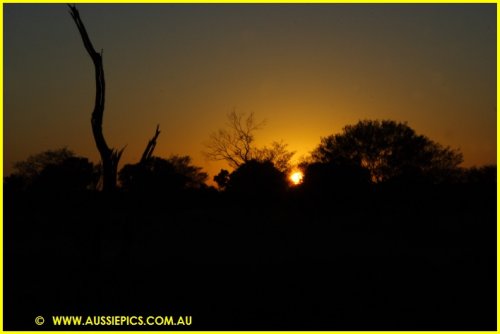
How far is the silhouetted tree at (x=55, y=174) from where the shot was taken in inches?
2210

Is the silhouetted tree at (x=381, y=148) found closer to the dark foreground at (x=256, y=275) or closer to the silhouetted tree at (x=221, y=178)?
the silhouetted tree at (x=221, y=178)

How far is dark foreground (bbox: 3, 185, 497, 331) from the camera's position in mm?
9883

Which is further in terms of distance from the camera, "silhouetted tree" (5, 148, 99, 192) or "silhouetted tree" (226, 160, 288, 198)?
"silhouetted tree" (5, 148, 99, 192)

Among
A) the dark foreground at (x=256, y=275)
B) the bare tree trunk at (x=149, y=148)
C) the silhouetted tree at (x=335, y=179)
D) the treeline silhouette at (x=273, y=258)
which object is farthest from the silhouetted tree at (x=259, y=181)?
the bare tree trunk at (x=149, y=148)

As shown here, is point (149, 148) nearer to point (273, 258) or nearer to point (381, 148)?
point (273, 258)

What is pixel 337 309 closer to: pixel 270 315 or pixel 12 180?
pixel 270 315

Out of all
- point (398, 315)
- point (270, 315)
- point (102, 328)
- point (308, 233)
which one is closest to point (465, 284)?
point (398, 315)

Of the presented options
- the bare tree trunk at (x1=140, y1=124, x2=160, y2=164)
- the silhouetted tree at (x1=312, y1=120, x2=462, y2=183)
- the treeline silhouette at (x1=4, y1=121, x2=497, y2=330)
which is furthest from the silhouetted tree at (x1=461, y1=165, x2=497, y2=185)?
the bare tree trunk at (x1=140, y1=124, x2=160, y2=164)

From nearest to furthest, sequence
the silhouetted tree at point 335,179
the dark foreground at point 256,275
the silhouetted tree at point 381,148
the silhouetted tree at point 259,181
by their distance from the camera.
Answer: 1. the dark foreground at point 256,275
2. the silhouetted tree at point 335,179
3. the silhouetted tree at point 259,181
4. the silhouetted tree at point 381,148

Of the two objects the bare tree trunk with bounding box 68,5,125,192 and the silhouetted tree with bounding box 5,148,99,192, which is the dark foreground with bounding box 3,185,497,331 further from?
the silhouetted tree with bounding box 5,148,99,192

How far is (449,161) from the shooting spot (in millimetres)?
59375

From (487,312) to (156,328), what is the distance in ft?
19.0

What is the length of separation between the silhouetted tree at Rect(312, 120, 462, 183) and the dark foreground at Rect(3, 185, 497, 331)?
2912cm

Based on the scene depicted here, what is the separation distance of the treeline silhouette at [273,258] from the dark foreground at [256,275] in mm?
40
